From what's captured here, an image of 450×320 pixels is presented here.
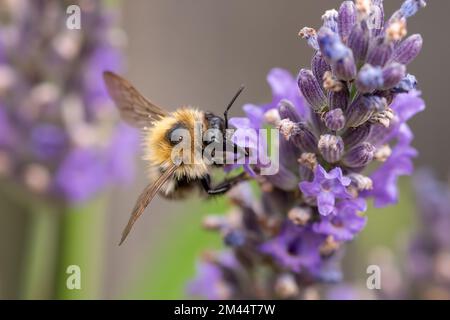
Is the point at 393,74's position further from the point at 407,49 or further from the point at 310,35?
the point at 310,35

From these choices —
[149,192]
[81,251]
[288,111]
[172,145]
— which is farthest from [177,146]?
[81,251]

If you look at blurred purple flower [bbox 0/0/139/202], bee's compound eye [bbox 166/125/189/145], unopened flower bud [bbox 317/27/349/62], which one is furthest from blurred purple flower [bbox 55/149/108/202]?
unopened flower bud [bbox 317/27/349/62]

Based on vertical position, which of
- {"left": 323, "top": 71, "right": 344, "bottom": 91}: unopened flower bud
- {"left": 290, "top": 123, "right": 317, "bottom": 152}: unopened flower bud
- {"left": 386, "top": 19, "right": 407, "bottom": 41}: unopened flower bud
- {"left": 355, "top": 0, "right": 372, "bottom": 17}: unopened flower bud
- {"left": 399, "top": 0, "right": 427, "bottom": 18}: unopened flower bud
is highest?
{"left": 399, "top": 0, "right": 427, "bottom": 18}: unopened flower bud

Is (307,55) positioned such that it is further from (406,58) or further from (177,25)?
(406,58)

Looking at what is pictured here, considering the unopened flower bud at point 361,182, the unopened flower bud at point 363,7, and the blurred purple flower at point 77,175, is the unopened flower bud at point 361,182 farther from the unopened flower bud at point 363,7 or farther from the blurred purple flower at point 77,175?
the blurred purple flower at point 77,175

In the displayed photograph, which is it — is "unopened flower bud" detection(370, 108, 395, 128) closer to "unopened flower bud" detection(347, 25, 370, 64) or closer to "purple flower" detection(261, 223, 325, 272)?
"unopened flower bud" detection(347, 25, 370, 64)

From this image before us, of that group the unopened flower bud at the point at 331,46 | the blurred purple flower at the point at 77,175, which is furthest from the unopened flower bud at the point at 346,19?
the blurred purple flower at the point at 77,175
